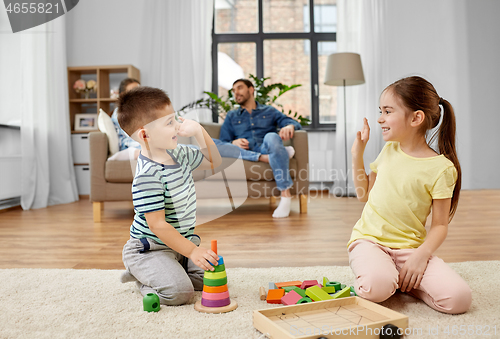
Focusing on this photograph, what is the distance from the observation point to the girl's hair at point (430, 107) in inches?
42.1

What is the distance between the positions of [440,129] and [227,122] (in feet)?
7.12

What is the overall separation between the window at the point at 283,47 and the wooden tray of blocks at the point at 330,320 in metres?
3.70

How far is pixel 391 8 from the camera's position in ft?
14.4

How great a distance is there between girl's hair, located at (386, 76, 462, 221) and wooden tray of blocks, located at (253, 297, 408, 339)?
1.26 ft

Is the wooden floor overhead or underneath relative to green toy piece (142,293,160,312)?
underneath

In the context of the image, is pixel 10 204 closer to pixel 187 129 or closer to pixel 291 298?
pixel 187 129

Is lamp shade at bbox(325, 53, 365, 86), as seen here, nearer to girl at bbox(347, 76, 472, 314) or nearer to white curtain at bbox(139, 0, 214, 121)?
white curtain at bbox(139, 0, 214, 121)

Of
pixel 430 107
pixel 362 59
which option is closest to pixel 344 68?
pixel 362 59

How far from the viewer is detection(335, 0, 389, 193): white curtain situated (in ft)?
13.9

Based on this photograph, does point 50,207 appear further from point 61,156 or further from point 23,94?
point 23,94

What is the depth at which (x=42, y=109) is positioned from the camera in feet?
11.9

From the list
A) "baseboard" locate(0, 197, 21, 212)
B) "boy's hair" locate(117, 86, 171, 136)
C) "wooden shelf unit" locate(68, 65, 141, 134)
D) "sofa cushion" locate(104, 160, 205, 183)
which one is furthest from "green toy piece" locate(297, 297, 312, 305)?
"wooden shelf unit" locate(68, 65, 141, 134)

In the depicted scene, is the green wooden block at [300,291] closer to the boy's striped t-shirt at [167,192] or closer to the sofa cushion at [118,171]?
the boy's striped t-shirt at [167,192]

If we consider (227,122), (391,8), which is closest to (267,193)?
(227,122)
